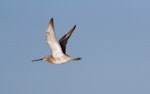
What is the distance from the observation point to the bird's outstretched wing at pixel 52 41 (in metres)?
45.2

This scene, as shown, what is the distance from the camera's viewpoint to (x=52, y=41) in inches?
1788

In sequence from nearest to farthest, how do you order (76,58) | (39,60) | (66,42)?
(76,58)
(66,42)
(39,60)

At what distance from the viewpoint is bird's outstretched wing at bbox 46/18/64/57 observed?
4519 cm

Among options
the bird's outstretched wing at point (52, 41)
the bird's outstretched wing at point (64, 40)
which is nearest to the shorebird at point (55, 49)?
the bird's outstretched wing at point (52, 41)

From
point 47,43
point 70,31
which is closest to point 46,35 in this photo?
point 47,43

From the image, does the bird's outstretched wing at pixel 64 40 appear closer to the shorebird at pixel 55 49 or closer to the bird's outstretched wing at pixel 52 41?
the shorebird at pixel 55 49

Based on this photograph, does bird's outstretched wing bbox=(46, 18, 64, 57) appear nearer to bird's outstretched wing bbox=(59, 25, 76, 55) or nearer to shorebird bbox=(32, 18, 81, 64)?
shorebird bbox=(32, 18, 81, 64)

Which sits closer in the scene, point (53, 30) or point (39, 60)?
point (53, 30)

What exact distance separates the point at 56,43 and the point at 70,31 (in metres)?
3.36

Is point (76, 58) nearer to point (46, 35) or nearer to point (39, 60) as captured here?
point (46, 35)

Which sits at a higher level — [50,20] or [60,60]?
[50,20]

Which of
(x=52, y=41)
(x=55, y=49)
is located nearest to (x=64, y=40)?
(x=55, y=49)

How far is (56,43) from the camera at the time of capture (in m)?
45.5

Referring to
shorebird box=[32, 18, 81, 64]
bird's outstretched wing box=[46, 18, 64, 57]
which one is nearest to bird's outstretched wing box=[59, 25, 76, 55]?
shorebird box=[32, 18, 81, 64]
